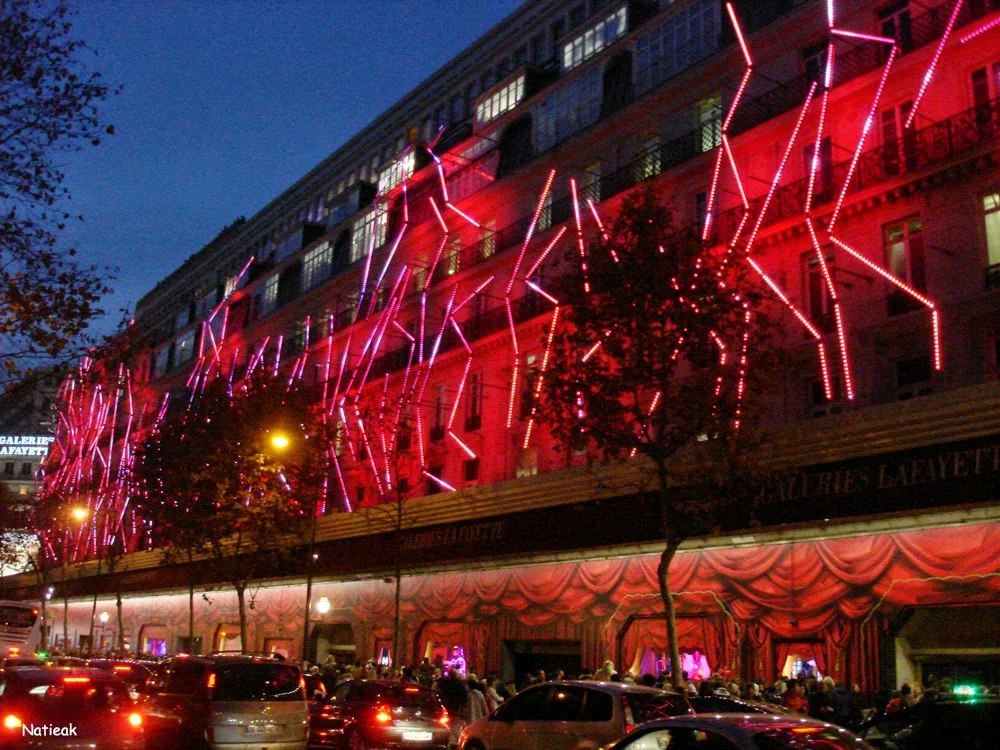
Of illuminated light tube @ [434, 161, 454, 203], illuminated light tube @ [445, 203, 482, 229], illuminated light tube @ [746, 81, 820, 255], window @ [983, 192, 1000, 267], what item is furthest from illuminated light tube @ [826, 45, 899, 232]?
illuminated light tube @ [434, 161, 454, 203]

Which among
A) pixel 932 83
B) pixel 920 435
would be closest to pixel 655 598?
pixel 920 435

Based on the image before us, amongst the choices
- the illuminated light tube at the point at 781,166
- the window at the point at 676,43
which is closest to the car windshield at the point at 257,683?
the illuminated light tube at the point at 781,166

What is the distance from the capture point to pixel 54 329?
1512 cm

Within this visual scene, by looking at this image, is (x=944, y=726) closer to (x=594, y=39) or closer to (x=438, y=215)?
(x=594, y=39)

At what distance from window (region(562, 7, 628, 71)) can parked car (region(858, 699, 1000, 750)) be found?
84.9 feet

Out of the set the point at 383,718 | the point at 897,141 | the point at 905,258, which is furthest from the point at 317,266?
the point at 383,718

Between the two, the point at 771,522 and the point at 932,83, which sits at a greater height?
the point at 932,83

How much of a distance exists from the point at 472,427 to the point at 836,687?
57.8 ft

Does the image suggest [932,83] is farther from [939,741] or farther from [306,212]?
[306,212]

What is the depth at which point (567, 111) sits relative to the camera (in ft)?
109

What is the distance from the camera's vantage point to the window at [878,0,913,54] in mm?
23328

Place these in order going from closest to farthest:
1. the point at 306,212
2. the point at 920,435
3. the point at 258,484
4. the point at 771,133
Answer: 1. the point at 920,435
2. the point at 771,133
3. the point at 258,484
4. the point at 306,212

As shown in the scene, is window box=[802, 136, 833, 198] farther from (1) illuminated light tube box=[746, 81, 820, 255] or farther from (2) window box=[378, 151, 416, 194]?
(2) window box=[378, 151, 416, 194]

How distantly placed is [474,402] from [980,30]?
712 inches
